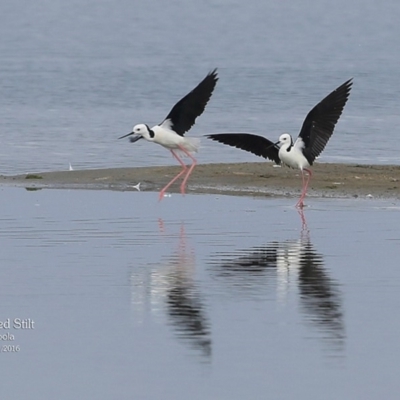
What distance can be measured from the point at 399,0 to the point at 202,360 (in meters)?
79.1

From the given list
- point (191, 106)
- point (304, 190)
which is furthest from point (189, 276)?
point (191, 106)

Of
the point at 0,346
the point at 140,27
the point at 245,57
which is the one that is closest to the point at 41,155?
the point at 0,346

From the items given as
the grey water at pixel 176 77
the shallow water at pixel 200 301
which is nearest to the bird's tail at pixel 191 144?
the shallow water at pixel 200 301

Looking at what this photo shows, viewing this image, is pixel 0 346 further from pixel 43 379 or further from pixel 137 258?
pixel 137 258

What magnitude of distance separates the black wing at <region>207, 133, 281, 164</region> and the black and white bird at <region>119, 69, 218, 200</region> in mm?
726

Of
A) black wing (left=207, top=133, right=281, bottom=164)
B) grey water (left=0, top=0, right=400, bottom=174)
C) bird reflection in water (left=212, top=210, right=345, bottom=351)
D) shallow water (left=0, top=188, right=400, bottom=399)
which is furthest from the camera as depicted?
grey water (left=0, top=0, right=400, bottom=174)

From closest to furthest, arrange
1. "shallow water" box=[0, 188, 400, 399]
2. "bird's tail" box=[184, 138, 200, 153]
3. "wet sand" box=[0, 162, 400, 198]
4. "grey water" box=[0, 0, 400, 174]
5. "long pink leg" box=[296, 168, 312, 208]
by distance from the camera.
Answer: "shallow water" box=[0, 188, 400, 399]
"long pink leg" box=[296, 168, 312, 208]
"wet sand" box=[0, 162, 400, 198]
"bird's tail" box=[184, 138, 200, 153]
"grey water" box=[0, 0, 400, 174]

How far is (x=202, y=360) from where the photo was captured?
839 cm

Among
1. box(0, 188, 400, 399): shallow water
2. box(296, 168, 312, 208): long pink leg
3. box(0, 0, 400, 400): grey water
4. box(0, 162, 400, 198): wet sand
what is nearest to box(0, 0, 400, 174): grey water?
box(0, 0, 400, 400): grey water

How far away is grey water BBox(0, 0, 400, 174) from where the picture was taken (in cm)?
2306

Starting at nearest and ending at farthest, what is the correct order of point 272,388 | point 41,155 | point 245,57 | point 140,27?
point 272,388, point 41,155, point 245,57, point 140,27

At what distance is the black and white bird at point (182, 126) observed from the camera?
17.3 m

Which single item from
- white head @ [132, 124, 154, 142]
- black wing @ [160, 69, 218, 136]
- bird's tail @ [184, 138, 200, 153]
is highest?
black wing @ [160, 69, 218, 136]

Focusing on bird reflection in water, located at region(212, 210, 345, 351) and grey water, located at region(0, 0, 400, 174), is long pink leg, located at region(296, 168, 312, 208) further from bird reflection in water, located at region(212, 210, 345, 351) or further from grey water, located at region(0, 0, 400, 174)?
grey water, located at region(0, 0, 400, 174)
